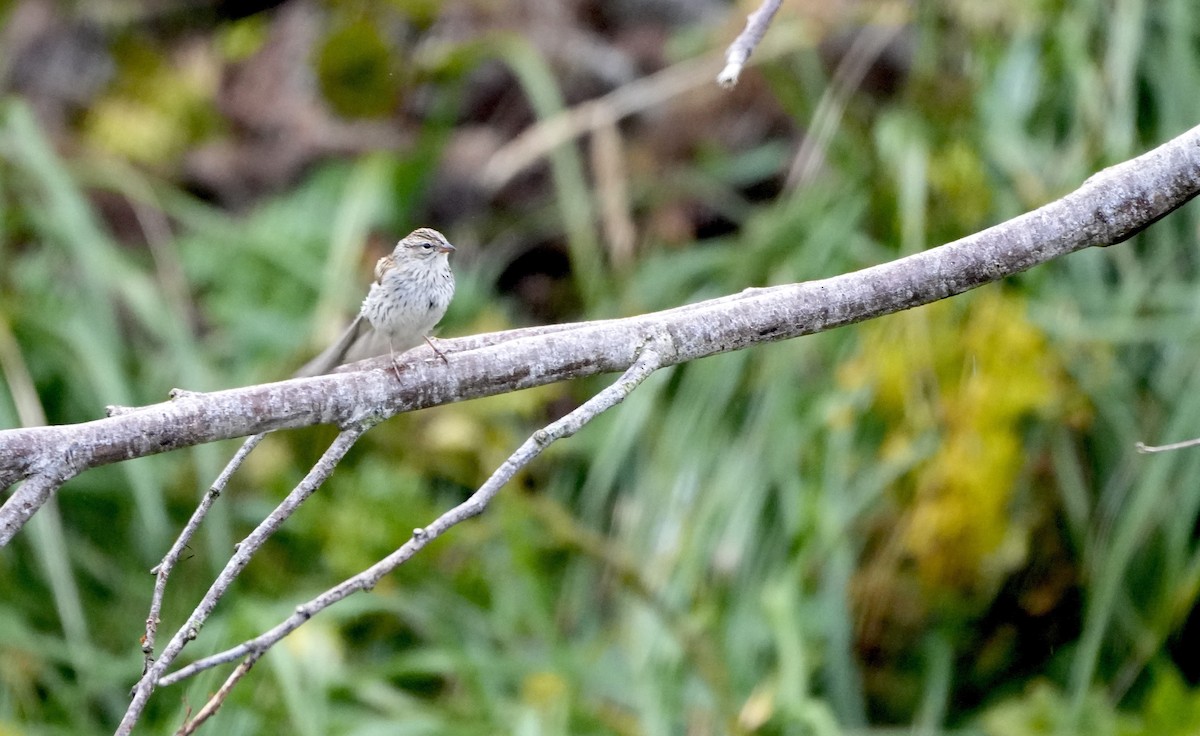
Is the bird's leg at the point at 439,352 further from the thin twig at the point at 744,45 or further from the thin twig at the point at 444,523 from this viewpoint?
the thin twig at the point at 744,45

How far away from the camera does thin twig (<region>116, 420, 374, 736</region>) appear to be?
1760mm

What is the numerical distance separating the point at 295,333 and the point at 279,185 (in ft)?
4.57

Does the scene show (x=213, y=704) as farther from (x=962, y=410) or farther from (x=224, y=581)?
(x=962, y=410)

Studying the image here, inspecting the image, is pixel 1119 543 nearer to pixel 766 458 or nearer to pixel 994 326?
pixel 994 326

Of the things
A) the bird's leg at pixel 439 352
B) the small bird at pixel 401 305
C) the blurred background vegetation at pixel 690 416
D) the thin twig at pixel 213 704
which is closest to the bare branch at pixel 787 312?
the bird's leg at pixel 439 352

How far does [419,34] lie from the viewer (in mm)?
6094

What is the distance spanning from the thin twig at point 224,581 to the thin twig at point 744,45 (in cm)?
85

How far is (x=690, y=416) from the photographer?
4.30 metres

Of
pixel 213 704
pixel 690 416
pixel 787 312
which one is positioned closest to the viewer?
pixel 213 704

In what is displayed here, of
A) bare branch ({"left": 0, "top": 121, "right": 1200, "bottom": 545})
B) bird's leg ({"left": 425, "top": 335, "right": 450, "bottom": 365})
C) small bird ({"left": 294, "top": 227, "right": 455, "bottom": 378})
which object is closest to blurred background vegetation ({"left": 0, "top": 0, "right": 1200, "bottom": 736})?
small bird ({"left": 294, "top": 227, "right": 455, "bottom": 378})

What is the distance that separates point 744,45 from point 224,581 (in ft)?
4.12

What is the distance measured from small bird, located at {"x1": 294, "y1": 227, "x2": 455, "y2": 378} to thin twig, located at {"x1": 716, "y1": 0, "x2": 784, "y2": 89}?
3.51ft

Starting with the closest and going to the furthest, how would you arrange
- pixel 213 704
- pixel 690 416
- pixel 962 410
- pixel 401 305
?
pixel 213 704, pixel 401 305, pixel 962 410, pixel 690 416

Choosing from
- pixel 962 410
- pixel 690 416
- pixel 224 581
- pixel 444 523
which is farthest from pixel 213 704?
pixel 690 416
